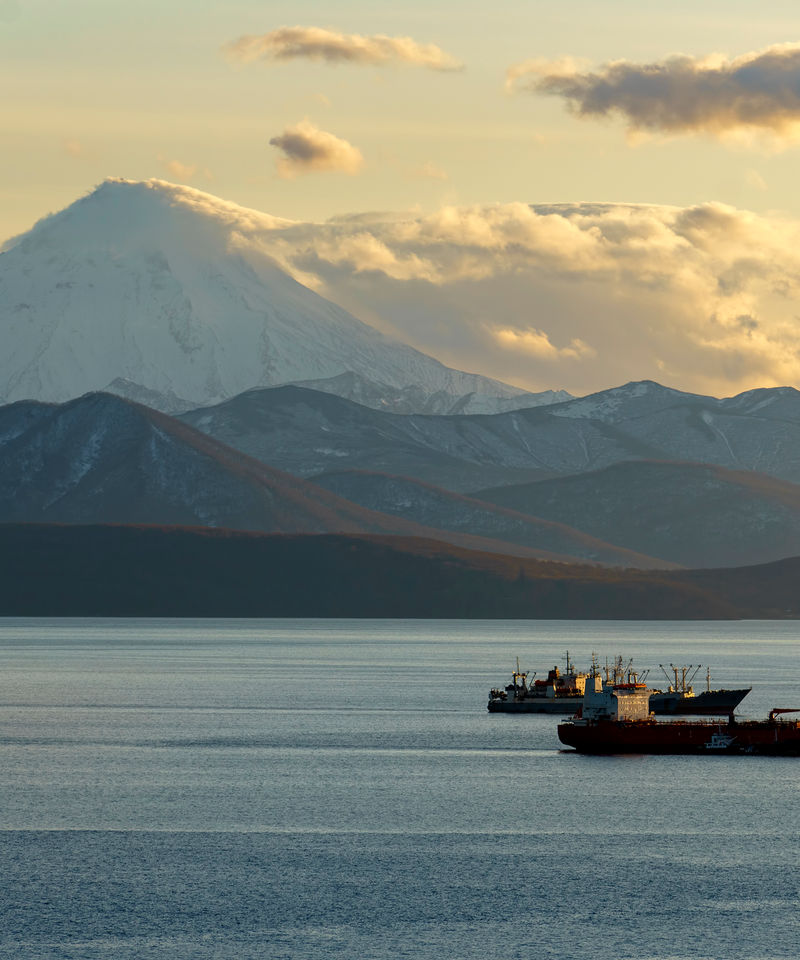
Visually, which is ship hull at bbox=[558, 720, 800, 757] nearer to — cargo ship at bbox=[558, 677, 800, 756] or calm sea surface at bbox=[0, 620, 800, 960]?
cargo ship at bbox=[558, 677, 800, 756]

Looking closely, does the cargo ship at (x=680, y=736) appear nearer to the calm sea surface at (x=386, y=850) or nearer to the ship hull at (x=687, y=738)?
the ship hull at (x=687, y=738)

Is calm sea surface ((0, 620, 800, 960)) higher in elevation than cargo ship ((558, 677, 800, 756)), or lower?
lower

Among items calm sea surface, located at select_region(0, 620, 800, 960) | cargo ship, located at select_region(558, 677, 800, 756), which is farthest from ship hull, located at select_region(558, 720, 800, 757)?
calm sea surface, located at select_region(0, 620, 800, 960)

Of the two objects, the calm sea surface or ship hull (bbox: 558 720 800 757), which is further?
ship hull (bbox: 558 720 800 757)

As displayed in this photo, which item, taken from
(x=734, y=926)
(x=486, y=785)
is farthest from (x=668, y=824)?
(x=734, y=926)

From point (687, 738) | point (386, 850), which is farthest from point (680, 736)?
point (386, 850)

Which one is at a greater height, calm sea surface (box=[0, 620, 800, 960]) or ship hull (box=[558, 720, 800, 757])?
ship hull (box=[558, 720, 800, 757])

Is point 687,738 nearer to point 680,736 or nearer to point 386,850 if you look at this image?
point 680,736

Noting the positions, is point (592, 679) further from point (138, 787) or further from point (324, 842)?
point (324, 842)

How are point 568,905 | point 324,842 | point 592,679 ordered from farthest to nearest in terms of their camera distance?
1. point 592,679
2. point 324,842
3. point 568,905
